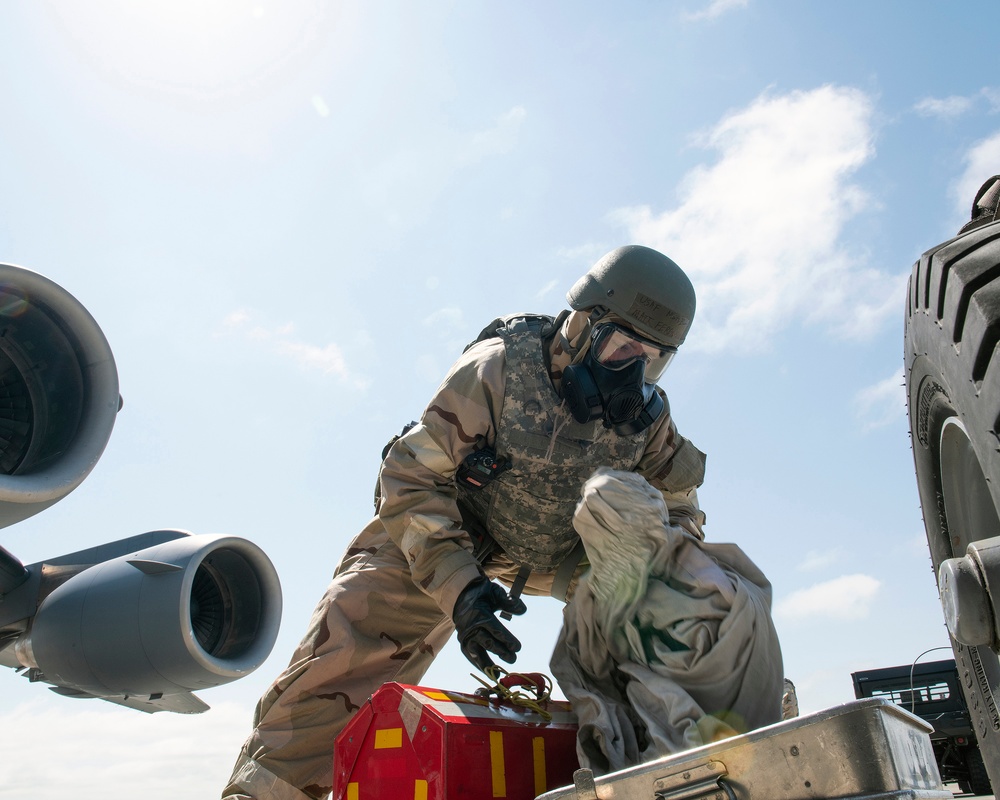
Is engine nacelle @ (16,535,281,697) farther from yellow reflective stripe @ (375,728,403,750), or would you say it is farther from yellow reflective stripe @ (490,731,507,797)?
yellow reflective stripe @ (490,731,507,797)

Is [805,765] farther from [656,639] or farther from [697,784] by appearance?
[656,639]

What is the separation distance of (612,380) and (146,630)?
314 centimetres

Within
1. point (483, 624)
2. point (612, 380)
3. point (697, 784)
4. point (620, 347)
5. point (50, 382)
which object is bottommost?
point (697, 784)

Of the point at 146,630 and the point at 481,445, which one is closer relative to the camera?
the point at 481,445

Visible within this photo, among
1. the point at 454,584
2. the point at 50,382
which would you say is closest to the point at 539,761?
the point at 454,584

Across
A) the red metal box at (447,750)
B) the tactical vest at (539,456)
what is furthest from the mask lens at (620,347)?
the red metal box at (447,750)

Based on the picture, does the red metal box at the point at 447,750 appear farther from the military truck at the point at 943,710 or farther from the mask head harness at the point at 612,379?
the military truck at the point at 943,710

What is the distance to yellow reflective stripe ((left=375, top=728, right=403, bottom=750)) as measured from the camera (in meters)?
1.83

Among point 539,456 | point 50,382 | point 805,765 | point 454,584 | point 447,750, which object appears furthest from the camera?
point 50,382

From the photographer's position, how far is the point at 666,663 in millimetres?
1812

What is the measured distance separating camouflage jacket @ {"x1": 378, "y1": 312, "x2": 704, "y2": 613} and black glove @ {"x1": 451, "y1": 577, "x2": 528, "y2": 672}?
21 centimetres

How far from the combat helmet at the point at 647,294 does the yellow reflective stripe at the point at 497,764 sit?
1.57 metres

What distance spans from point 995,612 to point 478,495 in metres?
2.00

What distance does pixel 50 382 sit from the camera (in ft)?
14.8
